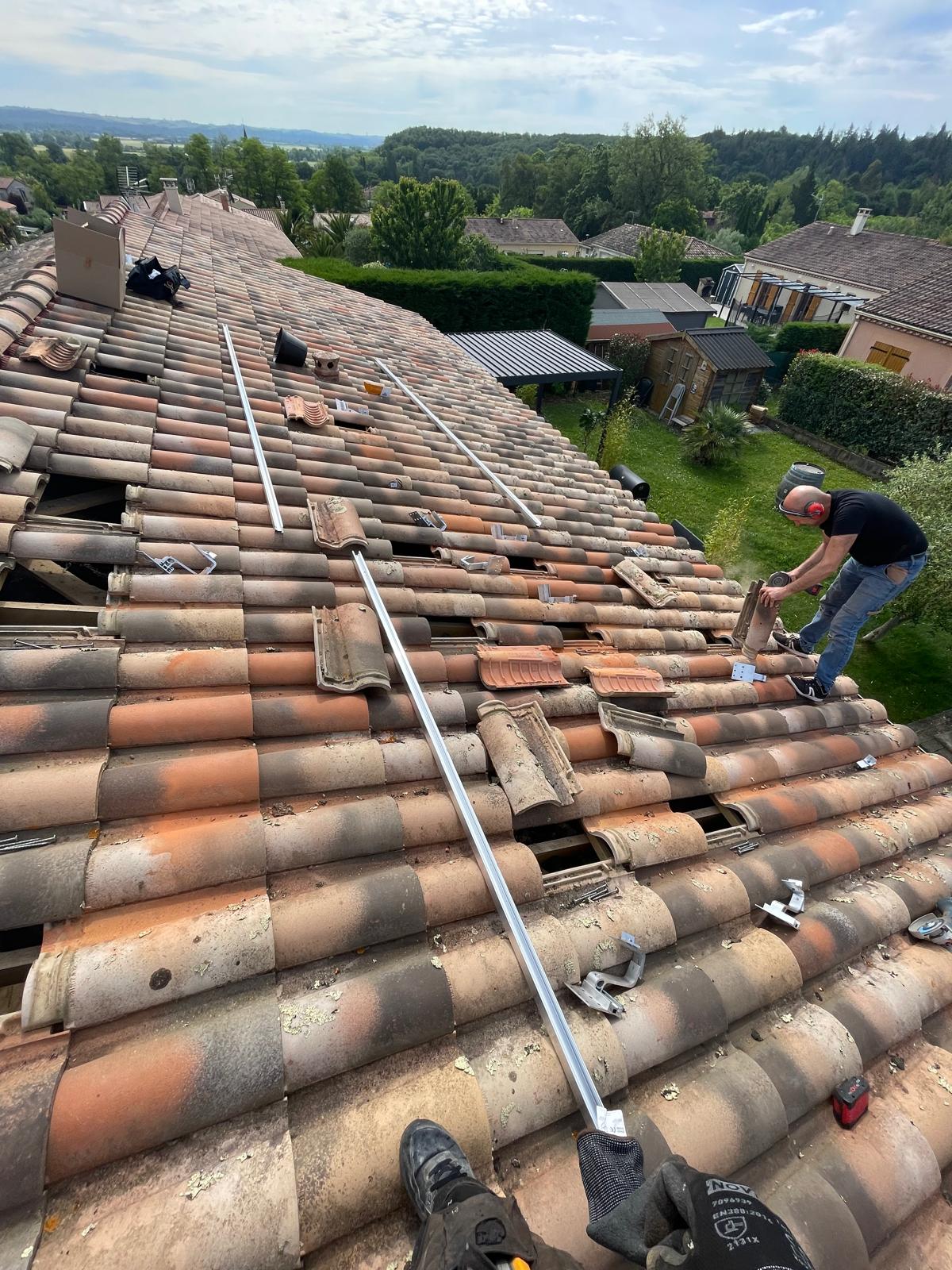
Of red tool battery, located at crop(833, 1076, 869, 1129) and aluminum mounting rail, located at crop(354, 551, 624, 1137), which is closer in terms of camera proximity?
aluminum mounting rail, located at crop(354, 551, 624, 1137)

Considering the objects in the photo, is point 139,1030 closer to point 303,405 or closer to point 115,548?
point 115,548

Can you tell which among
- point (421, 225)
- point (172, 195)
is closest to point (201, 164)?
point (421, 225)

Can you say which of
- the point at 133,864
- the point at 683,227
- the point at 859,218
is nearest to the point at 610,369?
the point at 133,864

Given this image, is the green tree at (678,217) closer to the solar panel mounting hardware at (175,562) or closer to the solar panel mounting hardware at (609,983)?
the solar panel mounting hardware at (175,562)

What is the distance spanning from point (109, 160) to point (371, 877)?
12834cm

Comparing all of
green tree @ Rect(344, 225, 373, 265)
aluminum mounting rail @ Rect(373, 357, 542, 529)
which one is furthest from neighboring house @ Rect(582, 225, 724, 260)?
aluminum mounting rail @ Rect(373, 357, 542, 529)

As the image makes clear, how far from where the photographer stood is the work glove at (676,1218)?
1.45 m

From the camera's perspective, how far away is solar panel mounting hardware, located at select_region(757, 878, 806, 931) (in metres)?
2.86

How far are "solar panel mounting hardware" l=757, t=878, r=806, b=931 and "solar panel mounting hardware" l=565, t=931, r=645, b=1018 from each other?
88 centimetres

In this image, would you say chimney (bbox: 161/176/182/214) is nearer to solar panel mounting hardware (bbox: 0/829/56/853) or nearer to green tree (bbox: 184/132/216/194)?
solar panel mounting hardware (bbox: 0/829/56/853)

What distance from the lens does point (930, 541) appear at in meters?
11.0

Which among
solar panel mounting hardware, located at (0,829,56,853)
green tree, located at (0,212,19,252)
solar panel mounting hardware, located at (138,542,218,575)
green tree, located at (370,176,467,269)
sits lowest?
green tree, located at (0,212,19,252)

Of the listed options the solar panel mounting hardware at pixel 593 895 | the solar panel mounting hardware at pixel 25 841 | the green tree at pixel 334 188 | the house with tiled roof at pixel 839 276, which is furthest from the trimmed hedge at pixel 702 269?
the solar panel mounting hardware at pixel 25 841

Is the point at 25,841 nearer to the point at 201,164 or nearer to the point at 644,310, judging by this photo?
the point at 644,310
